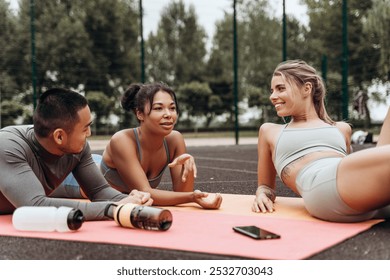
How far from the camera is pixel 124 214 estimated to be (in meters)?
2.28

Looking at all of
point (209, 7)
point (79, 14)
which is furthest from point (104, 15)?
point (209, 7)

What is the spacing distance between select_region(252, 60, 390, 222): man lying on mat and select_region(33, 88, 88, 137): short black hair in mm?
1033

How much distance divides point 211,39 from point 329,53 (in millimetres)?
8781

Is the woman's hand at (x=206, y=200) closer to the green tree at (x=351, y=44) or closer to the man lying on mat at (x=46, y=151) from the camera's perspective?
the man lying on mat at (x=46, y=151)

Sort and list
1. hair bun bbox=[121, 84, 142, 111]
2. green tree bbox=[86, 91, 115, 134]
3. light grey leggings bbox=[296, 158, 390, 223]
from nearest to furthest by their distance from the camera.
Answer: light grey leggings bbox=[296, 158, 390, 223] → hair bun bbox=[121, 84, 142, 111] → green tree bbox=[86, 91, 115, 134]

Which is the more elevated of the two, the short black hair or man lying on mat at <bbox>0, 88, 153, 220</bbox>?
the short black hair

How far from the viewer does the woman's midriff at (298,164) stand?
262cm

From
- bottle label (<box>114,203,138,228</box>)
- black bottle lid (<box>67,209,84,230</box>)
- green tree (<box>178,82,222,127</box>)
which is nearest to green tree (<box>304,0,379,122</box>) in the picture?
green tree (<box>178,82,222,127</box>)

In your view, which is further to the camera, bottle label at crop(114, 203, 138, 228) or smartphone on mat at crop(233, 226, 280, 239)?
bottle label at crop(114, 203, 138, 228)

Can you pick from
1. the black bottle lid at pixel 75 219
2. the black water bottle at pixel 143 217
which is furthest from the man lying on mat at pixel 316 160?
the black bottle lid at pixel 75 219

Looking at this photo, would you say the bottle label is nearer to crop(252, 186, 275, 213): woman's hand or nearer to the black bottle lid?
the black bottle lid

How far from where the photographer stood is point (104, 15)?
21.4 meters

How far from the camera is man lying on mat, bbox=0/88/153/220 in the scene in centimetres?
236
